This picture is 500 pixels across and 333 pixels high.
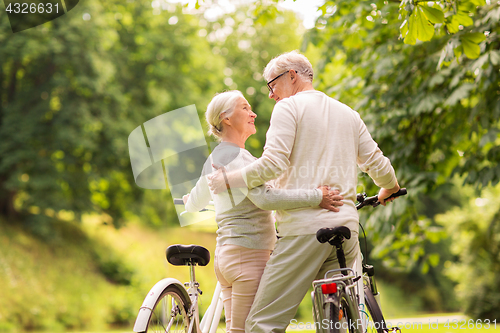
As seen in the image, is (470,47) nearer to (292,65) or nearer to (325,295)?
(292,65)

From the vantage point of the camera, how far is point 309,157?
7.08ft

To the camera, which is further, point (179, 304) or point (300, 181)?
point (179, 304)

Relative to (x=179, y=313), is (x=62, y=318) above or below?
below

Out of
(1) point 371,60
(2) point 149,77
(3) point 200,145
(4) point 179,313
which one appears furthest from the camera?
(2) point 149,77

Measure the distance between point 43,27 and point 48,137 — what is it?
2.96 meters

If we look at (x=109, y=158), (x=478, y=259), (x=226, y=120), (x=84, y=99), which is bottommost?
(x=478, y=259)

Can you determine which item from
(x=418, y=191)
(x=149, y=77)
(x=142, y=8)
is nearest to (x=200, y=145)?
(x=418, y=191)

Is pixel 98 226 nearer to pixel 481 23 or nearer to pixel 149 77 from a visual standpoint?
pixel 149 77

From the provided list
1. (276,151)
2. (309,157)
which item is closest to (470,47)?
(309,157)

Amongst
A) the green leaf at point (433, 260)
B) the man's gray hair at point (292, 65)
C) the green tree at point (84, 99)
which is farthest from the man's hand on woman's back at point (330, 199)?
the green tree at point (84, 99)

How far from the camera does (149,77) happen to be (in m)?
15.2

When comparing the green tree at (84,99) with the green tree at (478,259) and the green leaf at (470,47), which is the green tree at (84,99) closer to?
the green tree at (478,259)

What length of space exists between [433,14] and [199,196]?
1.68m

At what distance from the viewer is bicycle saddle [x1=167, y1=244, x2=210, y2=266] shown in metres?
2.56
